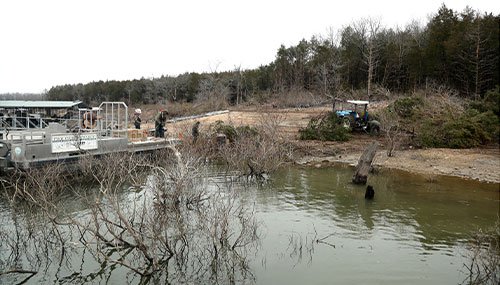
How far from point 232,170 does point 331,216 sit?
6.65 metres

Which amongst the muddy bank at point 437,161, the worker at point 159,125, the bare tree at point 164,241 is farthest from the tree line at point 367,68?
the worker at point 159,125

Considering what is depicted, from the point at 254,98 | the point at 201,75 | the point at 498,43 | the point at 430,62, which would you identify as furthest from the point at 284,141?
the point at 201,75

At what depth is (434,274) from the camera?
8.91m

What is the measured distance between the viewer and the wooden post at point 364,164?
16.8m

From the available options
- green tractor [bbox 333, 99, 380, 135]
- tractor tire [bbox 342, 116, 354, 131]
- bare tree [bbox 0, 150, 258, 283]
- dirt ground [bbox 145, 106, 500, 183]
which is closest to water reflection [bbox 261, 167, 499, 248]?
dirt ground [bbox 145, 106, 500, 183]

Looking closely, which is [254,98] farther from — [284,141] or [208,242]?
[208,242]

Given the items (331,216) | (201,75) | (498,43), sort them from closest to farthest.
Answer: (498,43) → (331,216) → (201,75)

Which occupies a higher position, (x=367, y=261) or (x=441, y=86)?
(x=441, y=86)

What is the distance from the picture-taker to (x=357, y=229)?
38.7ft

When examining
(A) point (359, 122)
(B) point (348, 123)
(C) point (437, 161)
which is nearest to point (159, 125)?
(B) point (348, 123)

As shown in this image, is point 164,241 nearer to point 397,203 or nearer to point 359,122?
point 397,203

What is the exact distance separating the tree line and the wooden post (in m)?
4.40

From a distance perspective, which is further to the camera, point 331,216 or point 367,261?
point 331,216

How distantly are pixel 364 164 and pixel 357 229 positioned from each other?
5.67 metres
